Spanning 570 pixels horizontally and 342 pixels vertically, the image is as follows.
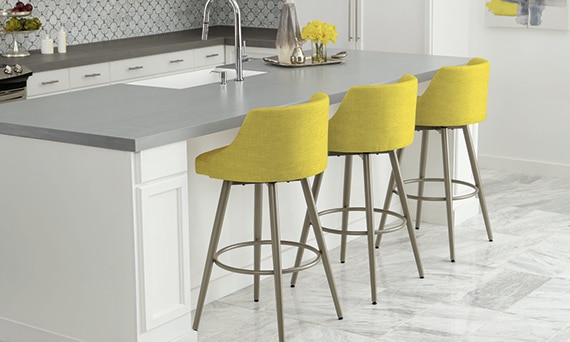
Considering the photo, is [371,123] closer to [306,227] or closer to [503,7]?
[306,227]

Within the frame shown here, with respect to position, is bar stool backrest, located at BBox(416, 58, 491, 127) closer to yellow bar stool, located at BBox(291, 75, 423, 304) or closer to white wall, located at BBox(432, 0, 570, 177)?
yellow bar stool, located at BBox(291, 75, 423, 304)

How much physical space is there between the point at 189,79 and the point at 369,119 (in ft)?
3.87

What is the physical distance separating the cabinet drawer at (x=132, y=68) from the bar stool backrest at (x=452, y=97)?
2286 millimetres

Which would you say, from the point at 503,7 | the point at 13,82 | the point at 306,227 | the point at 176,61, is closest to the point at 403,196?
the point at 306,227

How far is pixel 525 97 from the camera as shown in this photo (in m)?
6.97

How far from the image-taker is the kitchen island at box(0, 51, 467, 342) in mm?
3410

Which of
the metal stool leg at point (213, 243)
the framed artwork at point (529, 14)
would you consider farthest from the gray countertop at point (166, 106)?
the framed artwork at point (529, 14)

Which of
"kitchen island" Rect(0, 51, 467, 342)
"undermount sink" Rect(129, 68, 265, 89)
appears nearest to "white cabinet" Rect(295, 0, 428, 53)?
"undermount sink" Rect(129, 68, 265, 89)

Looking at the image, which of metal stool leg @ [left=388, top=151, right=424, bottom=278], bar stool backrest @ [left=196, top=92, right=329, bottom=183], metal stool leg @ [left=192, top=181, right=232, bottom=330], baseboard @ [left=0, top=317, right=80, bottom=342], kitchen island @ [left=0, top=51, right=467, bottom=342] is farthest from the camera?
metal stool leg @ [left=388, top=151, right=424, bottom=278]

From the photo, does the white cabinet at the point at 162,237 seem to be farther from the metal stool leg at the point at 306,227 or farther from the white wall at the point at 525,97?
the white wall at the point at 525,97

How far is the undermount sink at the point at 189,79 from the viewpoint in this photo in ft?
15.7

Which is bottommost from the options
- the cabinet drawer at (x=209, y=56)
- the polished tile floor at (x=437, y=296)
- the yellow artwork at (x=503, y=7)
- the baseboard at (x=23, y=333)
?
the polished tile floor at (x=437, y=296)

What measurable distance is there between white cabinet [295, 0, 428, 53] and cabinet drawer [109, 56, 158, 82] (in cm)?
115

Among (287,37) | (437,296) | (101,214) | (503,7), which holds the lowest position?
(437,296)
